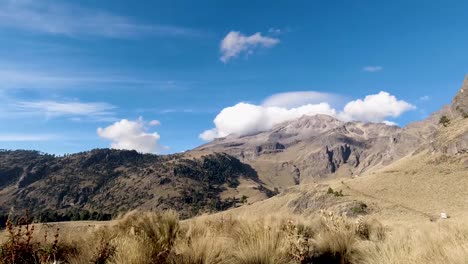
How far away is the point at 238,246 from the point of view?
8312 mm

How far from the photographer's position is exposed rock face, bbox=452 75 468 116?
13612 centimetres

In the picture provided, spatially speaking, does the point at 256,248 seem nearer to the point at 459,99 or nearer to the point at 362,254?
the point at 362,254

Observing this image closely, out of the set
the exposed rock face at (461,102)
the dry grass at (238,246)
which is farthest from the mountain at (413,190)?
the dry grass at (238,246)

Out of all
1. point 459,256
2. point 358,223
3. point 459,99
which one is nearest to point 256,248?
point 459,256

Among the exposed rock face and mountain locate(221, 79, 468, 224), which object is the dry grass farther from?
the exposed rock face

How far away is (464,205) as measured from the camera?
64.8m

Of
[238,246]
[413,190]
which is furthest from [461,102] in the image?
[238,246]

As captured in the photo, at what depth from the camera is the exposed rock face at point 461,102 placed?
136125 mm

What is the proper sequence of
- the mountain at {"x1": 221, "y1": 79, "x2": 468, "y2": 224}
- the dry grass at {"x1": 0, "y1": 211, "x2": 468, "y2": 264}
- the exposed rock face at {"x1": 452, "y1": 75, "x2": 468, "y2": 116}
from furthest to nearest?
the exposed rock face at {"x1": 452, "y1": 75, "x2": 468, "y2": 116}, the mountain at {"x1": 221, "y1": 79, "x2": 468, "y2": 224}, the dry grass at {"x1": 0, "y1": 211, "x2": 468, "y2": 264}

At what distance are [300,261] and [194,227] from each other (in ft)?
12.9

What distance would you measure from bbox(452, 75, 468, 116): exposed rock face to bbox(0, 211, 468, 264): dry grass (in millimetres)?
136557

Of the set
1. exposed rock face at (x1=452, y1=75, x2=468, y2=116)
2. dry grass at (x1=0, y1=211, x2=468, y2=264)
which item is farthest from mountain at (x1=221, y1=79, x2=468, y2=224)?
dry grass at (x1=0, y1=211, x2=468, y2=264)

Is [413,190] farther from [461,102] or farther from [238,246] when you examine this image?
[238,246]

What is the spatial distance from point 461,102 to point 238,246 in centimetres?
15751
